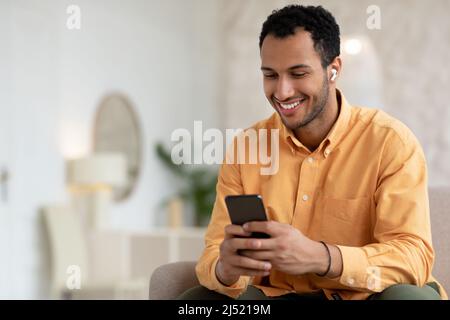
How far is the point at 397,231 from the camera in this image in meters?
1.53

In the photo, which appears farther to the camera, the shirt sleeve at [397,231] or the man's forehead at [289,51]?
the man's forehead at [289,51]

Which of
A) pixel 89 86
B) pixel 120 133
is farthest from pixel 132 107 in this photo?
pixel 89 86

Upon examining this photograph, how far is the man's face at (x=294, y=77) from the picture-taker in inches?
64.7

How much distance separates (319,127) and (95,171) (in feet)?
10.2

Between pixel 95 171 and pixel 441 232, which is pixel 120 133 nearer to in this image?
pixel 95 171

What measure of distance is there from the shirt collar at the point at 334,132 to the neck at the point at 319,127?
19 millimetres

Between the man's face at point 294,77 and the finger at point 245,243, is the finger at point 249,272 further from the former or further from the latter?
the man's face at point 294,77

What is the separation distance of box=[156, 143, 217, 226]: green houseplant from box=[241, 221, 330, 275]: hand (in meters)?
4.70

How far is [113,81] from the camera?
5.37 metres

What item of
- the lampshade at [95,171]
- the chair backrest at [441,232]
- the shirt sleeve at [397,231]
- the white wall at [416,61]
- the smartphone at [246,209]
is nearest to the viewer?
the smartphone at [246,209]

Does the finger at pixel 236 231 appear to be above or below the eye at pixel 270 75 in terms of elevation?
below

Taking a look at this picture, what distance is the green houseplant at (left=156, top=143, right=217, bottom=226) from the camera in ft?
20.2

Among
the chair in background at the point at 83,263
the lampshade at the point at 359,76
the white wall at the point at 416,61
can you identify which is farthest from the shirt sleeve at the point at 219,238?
the white wall at the point at 416,61
